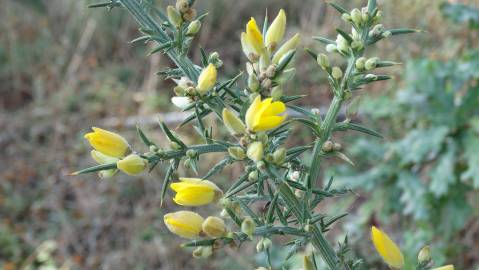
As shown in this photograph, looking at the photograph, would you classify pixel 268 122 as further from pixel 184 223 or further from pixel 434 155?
pixel 434 155

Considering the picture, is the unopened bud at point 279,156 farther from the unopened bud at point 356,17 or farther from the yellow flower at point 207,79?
the unopened bud at point 356,17

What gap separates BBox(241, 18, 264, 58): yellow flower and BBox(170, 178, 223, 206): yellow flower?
0.22m

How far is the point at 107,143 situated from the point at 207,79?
7.9 inches

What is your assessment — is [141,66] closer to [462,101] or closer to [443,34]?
[443,34]

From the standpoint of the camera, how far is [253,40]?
922mm

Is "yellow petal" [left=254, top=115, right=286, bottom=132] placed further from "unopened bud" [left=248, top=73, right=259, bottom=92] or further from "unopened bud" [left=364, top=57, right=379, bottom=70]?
"unopened bud" [left=364, top=57, right=379, bottom=70]

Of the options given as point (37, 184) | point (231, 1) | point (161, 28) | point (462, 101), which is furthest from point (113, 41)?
point (161, 28)

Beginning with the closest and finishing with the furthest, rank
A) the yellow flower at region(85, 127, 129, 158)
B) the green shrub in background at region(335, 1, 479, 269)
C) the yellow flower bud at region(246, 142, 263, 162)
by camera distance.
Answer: the yellow flower bud at region(246, 142, 263, 162)
the yellow flower at region(85, 127, 129, 158)
the green shrub in background at region(335, 1, 479, 269)

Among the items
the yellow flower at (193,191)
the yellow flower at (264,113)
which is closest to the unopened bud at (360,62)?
the yellow flower at (264,113)

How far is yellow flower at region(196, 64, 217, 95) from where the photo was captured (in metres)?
0.89

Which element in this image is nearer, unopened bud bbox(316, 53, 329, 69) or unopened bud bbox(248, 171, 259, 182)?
unopened bud bbox(248, 171, 259, 182)

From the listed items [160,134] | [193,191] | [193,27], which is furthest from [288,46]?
[160,134]

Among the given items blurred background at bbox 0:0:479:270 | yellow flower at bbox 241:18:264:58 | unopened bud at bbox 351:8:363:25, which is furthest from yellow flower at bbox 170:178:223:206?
blurred background at bbox 0:0:479:270

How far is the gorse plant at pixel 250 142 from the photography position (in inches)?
34.4
